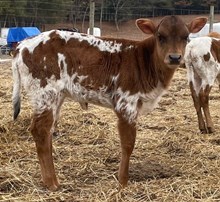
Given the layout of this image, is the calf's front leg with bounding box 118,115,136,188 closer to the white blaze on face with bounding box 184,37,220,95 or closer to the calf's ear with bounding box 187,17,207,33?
the calf's ear with bounding box 187,17,207,33

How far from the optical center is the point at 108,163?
18.5ft

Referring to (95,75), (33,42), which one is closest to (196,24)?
(95,75)

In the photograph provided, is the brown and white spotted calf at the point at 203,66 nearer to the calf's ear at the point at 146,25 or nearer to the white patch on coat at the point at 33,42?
the calf's ear at the point at 146,25

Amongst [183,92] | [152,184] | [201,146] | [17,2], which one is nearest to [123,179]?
[152,184]

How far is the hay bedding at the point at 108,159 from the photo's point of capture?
4.58 meters

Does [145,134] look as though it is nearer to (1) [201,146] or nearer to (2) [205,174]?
(1) [201,146]

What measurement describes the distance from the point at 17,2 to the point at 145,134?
26.3 meters

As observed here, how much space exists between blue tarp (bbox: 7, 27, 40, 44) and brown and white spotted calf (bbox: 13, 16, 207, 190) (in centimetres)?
2096

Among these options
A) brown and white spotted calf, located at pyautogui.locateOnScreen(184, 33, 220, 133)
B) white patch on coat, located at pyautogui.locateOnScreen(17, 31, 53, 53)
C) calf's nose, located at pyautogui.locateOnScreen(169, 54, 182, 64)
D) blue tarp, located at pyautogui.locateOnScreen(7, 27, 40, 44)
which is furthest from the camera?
blue tarp, located at pyautogui.locateOnScreen(7, 27, 40, 44)

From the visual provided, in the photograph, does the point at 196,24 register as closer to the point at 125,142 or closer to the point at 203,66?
the point at 125,142

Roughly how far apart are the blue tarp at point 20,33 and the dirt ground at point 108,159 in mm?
17432

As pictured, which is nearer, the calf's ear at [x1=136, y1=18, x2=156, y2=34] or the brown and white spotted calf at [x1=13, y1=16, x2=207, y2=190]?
the brown and white spotted calf at [x1=13, y1=16, x2=207, y2=190]

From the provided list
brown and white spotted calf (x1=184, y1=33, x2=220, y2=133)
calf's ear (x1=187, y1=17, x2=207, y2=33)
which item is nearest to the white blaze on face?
brown and white spotted calf (x1=184, y1=33, x2=220, y2=133)

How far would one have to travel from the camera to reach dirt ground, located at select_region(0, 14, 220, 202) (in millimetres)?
4570
